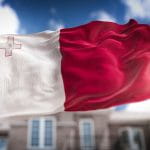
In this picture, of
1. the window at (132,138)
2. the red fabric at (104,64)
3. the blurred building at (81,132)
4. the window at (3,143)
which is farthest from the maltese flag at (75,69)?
the window at (132,138)

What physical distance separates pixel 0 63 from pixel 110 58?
2.81ft

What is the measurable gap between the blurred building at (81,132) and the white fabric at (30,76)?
1492 centimetres

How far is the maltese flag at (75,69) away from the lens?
3227mm

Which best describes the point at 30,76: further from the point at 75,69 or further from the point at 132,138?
the point at 132,138

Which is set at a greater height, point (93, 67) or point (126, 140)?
point (126, 140)

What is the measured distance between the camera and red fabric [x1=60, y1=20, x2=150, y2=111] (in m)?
3.34

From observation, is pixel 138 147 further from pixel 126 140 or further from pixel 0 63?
pixel 0 63

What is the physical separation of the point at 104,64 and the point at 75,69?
0.23 metres

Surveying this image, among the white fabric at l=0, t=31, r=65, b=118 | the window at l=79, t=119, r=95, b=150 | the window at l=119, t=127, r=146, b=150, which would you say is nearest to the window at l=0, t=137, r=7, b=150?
the window at l=79, t=119, r=95, b=150

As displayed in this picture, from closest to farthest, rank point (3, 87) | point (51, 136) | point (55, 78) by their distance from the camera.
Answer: point (3, 87)
point (55, 78)
point (51, 136)

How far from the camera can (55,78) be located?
3.49m

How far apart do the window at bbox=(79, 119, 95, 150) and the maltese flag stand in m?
15.8

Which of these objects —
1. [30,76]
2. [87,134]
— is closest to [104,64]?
[30,76]

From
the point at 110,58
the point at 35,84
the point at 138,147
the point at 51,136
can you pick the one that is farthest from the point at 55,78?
the point at 138,147
